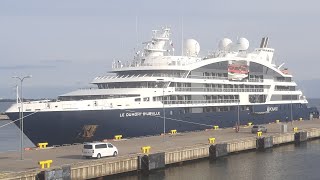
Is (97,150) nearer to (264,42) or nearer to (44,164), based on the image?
(44,164)

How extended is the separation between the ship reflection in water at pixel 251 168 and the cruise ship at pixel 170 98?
10.5 m

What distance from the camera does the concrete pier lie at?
33.7 metres

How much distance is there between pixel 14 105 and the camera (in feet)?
161

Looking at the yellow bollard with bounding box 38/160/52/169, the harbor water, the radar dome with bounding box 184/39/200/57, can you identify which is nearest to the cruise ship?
the radar dome with bounding box 184/39/200/57

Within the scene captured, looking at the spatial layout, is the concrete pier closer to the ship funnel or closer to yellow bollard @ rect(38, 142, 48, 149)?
yellow bollard @ rect(38, 142, 48, 149)

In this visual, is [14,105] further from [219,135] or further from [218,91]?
[218,91]

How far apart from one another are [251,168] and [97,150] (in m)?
14.1

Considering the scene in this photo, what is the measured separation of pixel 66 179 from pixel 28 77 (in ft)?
28.0

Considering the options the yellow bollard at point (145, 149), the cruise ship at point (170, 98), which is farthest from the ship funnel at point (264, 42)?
the yellow bollard at point (145, 149)

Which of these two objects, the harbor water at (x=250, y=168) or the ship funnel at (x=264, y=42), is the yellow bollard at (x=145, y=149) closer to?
the harbor water at (x=250, y=168)

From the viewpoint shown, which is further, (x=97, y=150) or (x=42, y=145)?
(x=42, y=145)

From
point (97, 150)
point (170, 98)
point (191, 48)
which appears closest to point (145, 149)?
point (97, 150)

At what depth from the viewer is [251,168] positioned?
145 ft

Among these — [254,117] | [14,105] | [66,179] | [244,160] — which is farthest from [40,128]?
[254,117]
